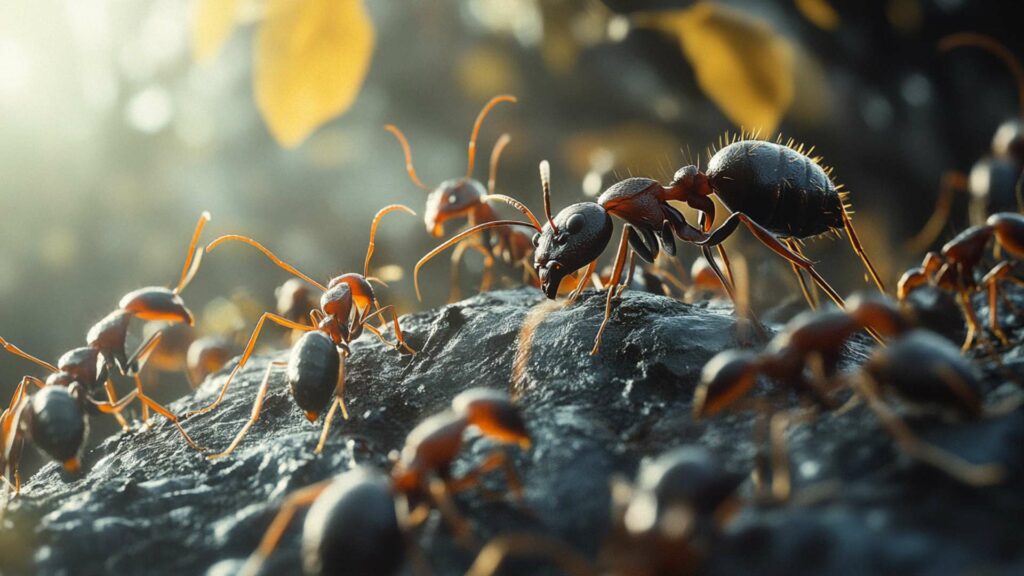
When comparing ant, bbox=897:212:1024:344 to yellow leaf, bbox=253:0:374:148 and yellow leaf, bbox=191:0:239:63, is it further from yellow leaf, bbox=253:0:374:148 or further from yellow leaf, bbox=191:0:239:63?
yellow leaf, bbox=191:0:239:63

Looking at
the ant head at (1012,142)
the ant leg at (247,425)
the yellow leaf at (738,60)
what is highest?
the yellow leaf at (738,60)

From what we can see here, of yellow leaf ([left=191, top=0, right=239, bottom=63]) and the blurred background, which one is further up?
yellow leaf ([left=191, top=0, right=239, bottom=63])

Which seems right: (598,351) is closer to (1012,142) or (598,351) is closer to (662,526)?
(662,526)

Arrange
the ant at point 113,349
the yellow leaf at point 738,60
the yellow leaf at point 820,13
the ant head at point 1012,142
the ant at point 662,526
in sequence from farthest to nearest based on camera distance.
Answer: the yellow leaf at point 820,13 < the yellow leaf at point 738,60 < the ant head at point 1012,142 < the ant at point 113,349 < the ant at point 662,526

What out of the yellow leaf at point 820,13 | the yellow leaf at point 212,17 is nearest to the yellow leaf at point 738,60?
the yellow leaf at point 820,13

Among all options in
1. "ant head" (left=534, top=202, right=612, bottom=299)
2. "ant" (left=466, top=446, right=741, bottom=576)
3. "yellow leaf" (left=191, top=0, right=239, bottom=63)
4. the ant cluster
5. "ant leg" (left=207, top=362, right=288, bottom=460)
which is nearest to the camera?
"ant" (left=466, top=446, right=741, bottom=576)

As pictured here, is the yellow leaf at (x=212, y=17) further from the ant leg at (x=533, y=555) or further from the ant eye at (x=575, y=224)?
the ant leg at (x=533, y=555)

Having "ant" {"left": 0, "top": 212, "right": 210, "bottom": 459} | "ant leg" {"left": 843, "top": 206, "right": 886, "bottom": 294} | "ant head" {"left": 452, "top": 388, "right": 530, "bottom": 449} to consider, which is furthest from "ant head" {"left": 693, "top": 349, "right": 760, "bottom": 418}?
"ant" {"left": 0, "top": 212, "right": 210, "bottom": 459}
